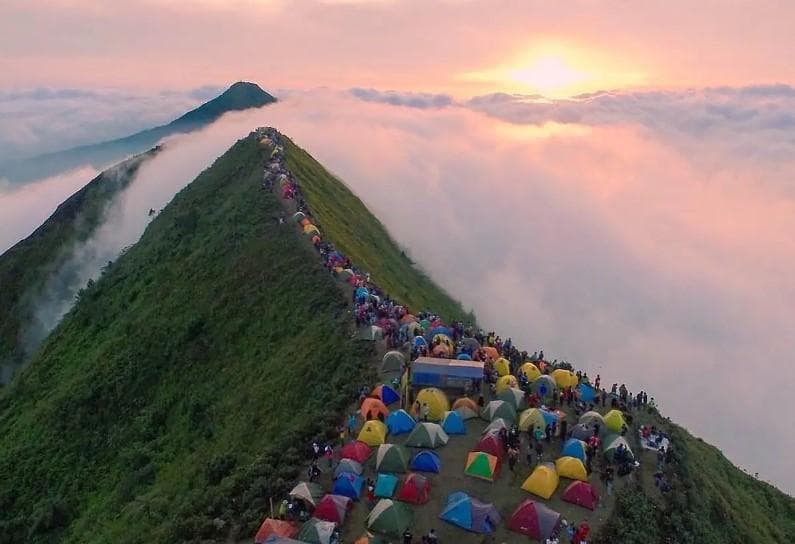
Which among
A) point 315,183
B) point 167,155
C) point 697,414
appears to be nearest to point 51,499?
point 315,183

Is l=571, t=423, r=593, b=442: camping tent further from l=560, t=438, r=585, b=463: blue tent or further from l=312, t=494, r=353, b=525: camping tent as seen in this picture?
l=312, t=494, r=353, b=525: camping tent

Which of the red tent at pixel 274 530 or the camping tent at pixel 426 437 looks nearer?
the red tent at pixel 274 530

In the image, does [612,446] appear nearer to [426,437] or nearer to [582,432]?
[582,432]

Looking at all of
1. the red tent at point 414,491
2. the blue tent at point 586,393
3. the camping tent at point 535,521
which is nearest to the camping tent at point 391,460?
the red tent at point 414,491

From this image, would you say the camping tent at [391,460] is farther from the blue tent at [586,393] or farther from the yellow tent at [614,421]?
the blue tent at [586,393]

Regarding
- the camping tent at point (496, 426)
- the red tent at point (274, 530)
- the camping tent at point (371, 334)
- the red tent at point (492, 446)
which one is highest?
the camping tent at point (371, 334)

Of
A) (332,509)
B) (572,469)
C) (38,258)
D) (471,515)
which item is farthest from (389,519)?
(38,258)
